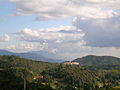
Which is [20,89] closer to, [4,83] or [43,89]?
[43,89]

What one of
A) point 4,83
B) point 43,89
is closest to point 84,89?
point 4,83

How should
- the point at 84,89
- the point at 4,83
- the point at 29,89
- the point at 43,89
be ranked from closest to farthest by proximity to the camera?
the point at 29,89 < the point at 43,89 < the point at 4,83 < the point at 84,89

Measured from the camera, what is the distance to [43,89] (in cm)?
11500

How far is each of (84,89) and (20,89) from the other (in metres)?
94.8

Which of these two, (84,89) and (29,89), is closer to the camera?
(29,89)

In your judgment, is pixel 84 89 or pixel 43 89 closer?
pixel 43 89

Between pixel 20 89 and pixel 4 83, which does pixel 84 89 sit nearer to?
pixel 4 83

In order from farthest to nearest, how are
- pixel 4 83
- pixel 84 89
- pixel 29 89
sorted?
pixel 84 89 → pixel 4 83 → pixel 29 89

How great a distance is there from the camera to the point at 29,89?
107750 millimetres

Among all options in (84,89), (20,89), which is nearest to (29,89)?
(20,89)

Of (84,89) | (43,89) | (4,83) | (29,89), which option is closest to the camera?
(29,89)

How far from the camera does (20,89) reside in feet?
370

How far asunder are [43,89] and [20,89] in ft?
35.0

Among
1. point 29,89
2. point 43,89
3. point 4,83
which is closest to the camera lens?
point 29,89
